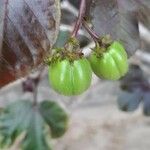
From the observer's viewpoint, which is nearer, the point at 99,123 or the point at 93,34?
the point at 93,34

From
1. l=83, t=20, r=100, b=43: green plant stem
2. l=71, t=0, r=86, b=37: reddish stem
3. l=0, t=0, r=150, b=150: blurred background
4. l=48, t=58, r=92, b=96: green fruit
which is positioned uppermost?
l=71, t=0, r=86, b=37: reddish stem

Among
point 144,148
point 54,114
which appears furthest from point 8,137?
point 144,148

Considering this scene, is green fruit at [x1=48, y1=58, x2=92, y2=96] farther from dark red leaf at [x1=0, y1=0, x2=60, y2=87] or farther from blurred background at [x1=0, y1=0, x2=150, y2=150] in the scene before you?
blurred background at [x1=0, y1=0, x2=150, y2=150]

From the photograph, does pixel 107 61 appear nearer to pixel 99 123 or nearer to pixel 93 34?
pixel 93 34

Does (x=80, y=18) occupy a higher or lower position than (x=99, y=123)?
higher

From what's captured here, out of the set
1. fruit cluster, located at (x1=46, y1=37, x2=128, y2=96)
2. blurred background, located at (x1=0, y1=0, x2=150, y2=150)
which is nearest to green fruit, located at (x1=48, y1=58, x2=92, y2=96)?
fruit cluster, located at (x1=46, y1=37, x2=128, y2=96)

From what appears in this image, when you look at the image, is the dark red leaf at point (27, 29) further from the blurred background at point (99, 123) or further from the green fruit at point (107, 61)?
the blurred background at point (99, 123)

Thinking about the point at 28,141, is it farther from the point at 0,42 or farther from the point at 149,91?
the point at 0,42

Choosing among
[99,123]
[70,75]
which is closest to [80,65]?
[70,75]
